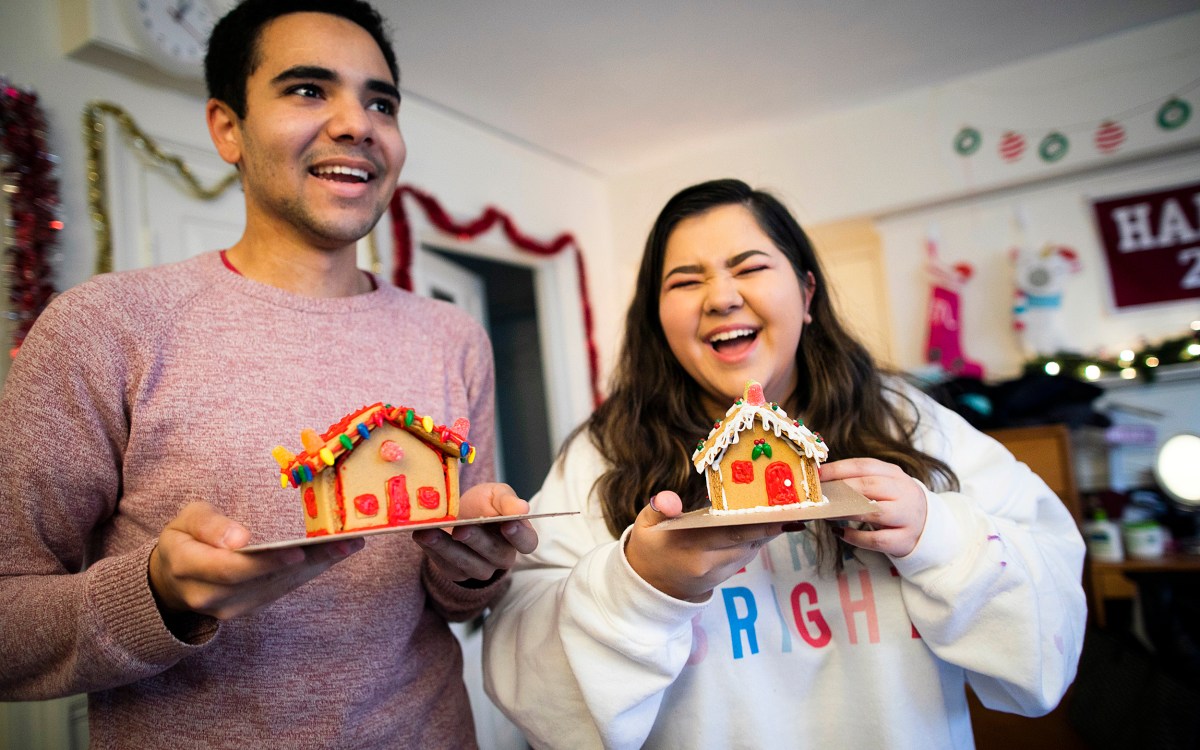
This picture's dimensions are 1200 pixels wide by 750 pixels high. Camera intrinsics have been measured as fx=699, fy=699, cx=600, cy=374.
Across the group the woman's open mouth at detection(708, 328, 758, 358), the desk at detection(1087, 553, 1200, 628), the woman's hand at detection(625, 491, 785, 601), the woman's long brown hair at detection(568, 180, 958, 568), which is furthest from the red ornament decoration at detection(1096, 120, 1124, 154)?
the woman's hand at detection(625, 491, 785, 601)

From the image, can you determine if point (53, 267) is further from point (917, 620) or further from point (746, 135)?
point (746, 135)

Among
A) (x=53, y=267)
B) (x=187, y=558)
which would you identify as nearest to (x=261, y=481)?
(x=187, y=558)

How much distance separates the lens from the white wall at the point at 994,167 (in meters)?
3.97

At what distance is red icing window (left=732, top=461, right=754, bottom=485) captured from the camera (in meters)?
A: 1.38

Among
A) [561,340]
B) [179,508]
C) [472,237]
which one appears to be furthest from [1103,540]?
[179,508]

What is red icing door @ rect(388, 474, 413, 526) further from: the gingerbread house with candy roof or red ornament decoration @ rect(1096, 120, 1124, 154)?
red ornament decoration @ rect(1096, 120, 1124, 154)

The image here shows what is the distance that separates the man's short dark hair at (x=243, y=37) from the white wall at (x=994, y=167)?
3.18 metres

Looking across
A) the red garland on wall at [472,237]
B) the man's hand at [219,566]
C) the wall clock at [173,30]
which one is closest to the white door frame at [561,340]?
the red garland on wall at [472,237]

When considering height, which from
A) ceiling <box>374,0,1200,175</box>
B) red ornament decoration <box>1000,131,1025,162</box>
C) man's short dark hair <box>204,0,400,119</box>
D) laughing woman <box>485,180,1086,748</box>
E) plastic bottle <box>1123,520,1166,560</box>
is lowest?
plastic bottle <box>1123,520,1166,560</box>

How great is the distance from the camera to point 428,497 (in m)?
1.25

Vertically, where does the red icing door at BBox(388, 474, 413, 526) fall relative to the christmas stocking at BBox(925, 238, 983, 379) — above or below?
below

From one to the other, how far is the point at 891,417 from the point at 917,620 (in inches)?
18.4

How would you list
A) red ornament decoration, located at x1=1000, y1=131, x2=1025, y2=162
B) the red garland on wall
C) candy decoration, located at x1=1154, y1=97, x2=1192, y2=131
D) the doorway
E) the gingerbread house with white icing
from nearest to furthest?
the gingerbread house with white icing
the red garland on wall
candy decoration, located at x1=1154, y1=97, x2=1192, y2=131
red ornament decoration, located at x1=1000, y1=131, x2=1025, y2=162
the doorway

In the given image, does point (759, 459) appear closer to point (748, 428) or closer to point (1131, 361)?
point (748, 428)
